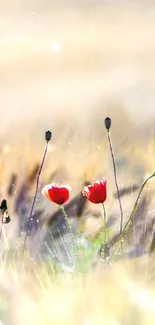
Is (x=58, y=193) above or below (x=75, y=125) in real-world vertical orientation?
below

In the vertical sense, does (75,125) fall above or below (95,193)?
above

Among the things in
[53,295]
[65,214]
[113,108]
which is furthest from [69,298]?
[113,108]

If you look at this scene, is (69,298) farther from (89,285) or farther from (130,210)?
(130,210)
